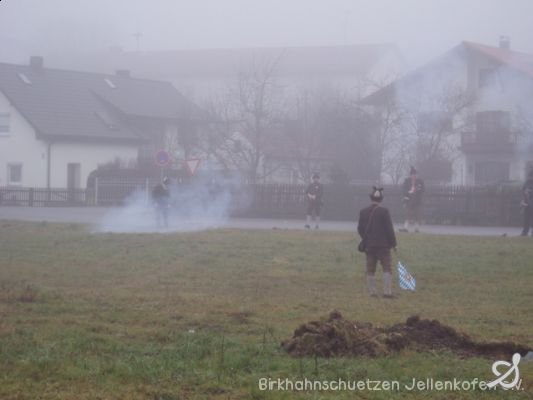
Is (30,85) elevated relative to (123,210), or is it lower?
elevated

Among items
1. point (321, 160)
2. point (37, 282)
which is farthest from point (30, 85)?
point (37, 282)

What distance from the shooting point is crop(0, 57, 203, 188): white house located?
178 ft

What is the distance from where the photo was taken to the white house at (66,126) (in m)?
54.1

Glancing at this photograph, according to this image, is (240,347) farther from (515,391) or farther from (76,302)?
(76,302)

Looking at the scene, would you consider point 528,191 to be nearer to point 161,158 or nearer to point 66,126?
point 161,158

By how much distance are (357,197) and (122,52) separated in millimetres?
71022

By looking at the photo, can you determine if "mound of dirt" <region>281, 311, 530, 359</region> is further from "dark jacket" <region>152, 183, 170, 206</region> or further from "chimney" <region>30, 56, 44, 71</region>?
"chimney" <region>30, 56, 44, 71</region>

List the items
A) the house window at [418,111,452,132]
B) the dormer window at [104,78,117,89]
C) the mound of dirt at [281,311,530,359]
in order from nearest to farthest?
the mound of dirt at [281,311,530,359] < the house window at [418,111,452,132] < the dormer window at [104,78,117,89]

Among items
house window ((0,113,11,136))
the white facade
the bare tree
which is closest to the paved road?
the bare tree

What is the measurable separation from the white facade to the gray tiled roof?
73cm

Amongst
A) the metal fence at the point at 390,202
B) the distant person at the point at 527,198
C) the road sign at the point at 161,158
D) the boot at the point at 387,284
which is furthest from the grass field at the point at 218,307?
the metal fence at the point at 390,202

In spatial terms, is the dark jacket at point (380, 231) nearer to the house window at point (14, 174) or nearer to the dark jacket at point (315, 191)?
the dark jacket at point (315, 191)

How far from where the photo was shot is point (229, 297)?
14750 millimetres

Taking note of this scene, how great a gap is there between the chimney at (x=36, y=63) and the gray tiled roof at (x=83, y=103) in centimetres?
15
